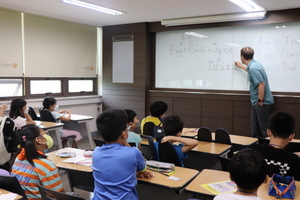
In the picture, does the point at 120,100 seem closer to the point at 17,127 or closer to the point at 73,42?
the point at 73,42

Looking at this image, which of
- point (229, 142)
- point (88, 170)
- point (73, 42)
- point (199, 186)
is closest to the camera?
point (199, 186)

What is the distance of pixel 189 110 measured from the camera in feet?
20.2

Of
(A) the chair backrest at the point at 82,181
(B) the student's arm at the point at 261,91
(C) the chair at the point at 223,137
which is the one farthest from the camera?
(B) the student's arm at the point at 261,91

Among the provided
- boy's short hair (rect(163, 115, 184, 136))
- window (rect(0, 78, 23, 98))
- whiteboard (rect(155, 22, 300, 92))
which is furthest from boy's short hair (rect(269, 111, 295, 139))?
window (rect(0, 78, 23, 98))

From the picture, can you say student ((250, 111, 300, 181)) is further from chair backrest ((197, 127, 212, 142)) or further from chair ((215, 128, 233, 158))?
chair backrest ((197, 127, 212, 142))

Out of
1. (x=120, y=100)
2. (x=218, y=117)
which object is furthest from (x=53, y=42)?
(x=218, y=117)

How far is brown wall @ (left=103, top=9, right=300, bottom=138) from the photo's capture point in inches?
206

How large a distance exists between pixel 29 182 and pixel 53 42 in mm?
4735

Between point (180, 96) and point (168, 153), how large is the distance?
141 inches

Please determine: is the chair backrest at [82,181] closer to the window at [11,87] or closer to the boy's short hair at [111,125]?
the boy's short hair at [111,125]

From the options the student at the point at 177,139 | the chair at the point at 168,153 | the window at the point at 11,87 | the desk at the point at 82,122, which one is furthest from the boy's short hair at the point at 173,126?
the window at the point at 11,87

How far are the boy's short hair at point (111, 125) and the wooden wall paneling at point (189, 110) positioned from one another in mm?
4191

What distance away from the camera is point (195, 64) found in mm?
6152

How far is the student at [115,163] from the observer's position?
1886mm
